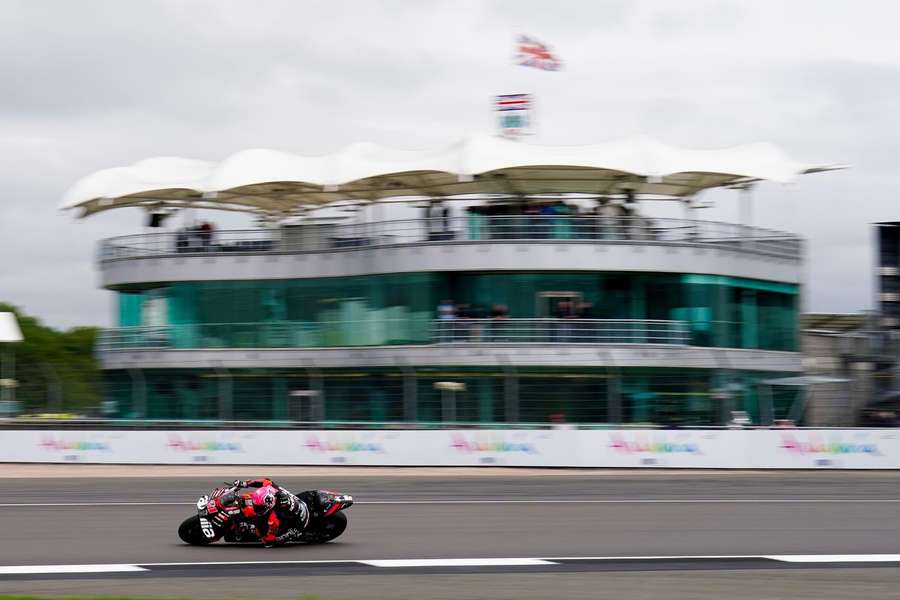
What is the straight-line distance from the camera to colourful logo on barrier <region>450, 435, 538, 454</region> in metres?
28.8

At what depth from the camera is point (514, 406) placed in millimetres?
33812

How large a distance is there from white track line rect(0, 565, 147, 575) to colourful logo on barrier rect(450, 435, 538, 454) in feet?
53.1

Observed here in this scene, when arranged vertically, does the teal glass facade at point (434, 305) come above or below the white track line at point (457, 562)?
above

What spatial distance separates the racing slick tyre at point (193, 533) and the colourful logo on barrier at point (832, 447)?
1714cm

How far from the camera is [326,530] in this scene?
14359 millimetres

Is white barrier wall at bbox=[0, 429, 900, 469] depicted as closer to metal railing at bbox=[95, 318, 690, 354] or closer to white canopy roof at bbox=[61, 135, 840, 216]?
metal railing at bbox=[95, 318, 690, 354]

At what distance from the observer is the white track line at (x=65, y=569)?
12.7 m

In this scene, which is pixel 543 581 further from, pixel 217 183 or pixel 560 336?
pixel 217 183

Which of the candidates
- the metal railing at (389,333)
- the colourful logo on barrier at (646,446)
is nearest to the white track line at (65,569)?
the colourful logo on barrier at (646,446)

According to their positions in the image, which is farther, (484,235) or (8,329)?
(8,329)

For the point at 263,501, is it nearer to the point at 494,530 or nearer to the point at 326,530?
the point at 326,530

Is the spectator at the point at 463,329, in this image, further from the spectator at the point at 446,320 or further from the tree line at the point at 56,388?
the tree line at the point at 56,388

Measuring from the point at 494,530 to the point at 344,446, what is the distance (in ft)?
44.9

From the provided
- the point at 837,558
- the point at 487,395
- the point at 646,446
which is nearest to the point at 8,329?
the point at 487,395
